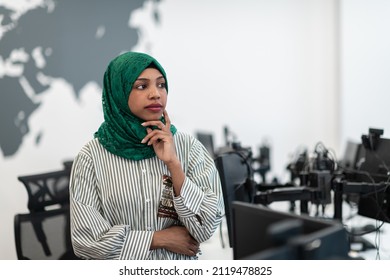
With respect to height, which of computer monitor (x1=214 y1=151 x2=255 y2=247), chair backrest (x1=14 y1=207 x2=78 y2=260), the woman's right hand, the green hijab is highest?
the green hijab

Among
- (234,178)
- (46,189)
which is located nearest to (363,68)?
(234,178)

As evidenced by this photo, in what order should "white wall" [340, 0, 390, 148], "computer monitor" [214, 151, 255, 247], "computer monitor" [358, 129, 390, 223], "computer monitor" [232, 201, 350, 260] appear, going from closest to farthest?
"computer monitor" [232, 201, 350, 260] < "computer monitor" [214, 151, 255, 247] < "computer monitor" [358, 129, 390, 223] < "white wall" [340, 0, 390, 148]

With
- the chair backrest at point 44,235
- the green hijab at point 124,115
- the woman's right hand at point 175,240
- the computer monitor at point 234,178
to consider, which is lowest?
the chair backrest at point 44,235

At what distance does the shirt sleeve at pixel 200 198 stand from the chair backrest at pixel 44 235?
2.95ft

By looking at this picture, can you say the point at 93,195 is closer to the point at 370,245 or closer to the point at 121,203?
the point at 121,203

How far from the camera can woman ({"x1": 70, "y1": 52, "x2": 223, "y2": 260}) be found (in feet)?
4.27

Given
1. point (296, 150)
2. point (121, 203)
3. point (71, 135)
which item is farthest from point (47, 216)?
point (296, 150)

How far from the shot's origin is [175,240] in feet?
4.43

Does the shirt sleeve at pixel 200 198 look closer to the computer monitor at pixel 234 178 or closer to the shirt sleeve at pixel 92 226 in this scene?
the shirt sleeve at pixel 92 226

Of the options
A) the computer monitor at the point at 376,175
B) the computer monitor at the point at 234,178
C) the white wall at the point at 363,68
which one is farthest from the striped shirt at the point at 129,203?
the white wall at the point at 363,68

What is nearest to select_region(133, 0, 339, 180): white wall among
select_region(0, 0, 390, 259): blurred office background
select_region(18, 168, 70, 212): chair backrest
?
select_region(0, 0, 390, 259): blurred office background

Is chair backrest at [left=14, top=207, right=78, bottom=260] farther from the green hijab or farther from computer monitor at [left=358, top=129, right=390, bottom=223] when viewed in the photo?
computer monitor at [left=358, top=129, right=390, bottom=223]

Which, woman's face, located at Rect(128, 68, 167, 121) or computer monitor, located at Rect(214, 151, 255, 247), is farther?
computer monitor, located at Rect(214, 151, 255, 247)

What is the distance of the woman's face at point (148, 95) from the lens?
4.36 ft
